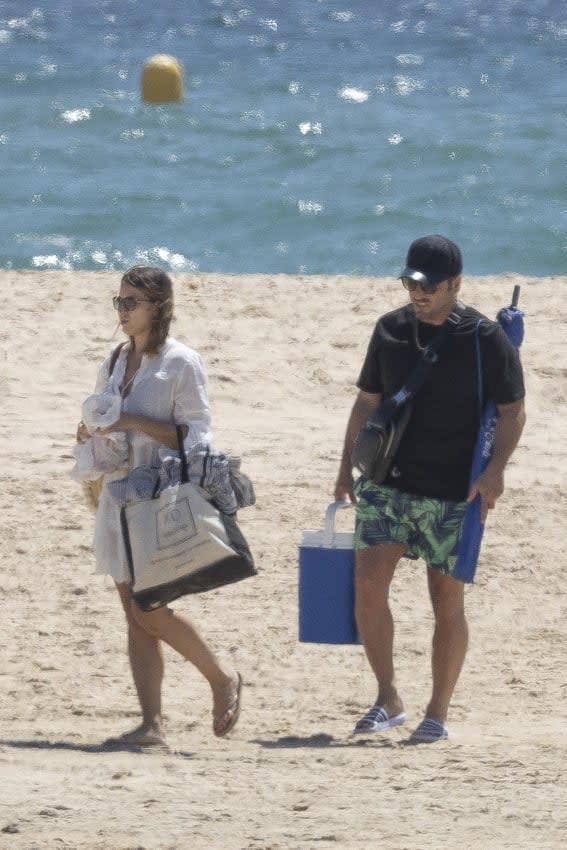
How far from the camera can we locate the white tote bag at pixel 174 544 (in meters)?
4.83

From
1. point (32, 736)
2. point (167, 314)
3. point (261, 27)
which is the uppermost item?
point (261, 27)

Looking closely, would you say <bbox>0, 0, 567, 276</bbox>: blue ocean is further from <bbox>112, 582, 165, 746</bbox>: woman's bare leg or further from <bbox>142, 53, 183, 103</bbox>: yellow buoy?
<bbox>112, 582, 165, 746</bbox>: woman's bare leg

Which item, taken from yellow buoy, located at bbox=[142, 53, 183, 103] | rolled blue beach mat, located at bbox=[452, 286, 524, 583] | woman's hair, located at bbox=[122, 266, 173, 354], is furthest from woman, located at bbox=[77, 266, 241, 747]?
yellow buoy, located at bbox=[142, 53, 183, 103]

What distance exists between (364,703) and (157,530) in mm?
1393

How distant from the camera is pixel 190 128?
19.5 meters

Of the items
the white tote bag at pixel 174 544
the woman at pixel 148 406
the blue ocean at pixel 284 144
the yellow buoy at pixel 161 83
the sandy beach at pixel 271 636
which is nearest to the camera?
the sandy beach at pixel 271 636

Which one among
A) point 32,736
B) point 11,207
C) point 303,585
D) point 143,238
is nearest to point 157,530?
point 303,585

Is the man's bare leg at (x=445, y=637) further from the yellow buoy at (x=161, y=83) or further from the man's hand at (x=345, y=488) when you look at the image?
the yellow buoy at (x=161, y=83)

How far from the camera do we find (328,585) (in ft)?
17.1

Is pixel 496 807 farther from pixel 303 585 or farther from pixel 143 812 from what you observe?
pixel 303 585

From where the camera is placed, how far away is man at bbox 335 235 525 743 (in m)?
4.88

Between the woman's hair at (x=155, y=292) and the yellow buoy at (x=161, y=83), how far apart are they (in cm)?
1549

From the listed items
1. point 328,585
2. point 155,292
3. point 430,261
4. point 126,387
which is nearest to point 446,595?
point 328,585

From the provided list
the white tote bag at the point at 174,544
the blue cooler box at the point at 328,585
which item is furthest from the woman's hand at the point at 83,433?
the blue cooler box at the point at 328,585
